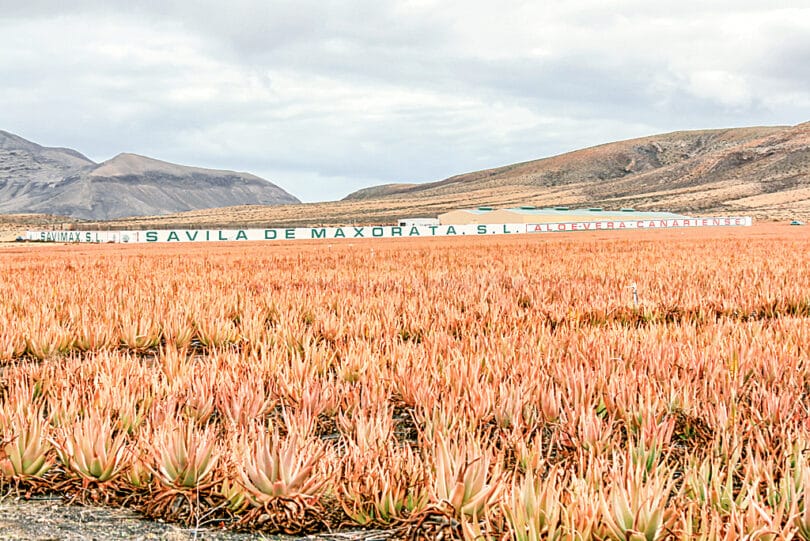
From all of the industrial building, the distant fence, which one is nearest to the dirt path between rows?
the distant fence

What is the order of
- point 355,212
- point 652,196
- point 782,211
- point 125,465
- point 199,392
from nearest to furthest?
1. point 125,465
2. point 199,392
3. point 782,211
4. point 652,196
5. point 355,212

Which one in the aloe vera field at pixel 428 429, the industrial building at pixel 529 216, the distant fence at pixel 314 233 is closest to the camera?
the aloe vera field at pixel 428 429

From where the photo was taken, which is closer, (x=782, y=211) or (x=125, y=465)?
(x=125, y=465)

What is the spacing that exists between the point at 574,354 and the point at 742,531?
3324 millimetres

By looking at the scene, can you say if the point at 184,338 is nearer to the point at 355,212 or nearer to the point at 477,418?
the point at 477,418

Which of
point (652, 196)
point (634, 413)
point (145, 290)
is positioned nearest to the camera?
point (634, 413)

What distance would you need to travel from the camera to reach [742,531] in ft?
7.90

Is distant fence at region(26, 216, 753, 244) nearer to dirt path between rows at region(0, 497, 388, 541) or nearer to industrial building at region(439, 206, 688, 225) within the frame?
industrial building at region(439, 206, 688, 225)

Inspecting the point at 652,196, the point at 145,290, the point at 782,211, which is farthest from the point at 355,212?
the point at 145,290

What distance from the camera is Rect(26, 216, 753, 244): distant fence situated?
→ 6519 centimetres

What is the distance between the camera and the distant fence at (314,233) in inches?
2566

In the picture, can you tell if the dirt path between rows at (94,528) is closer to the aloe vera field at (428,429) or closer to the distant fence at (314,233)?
the aloe vera field at (428,429)

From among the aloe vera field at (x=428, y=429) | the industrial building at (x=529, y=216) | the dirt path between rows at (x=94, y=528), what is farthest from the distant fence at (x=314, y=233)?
the dirt path between rows at (x=94, y=528)

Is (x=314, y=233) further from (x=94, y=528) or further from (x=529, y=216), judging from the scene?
(x=94, y=528)
